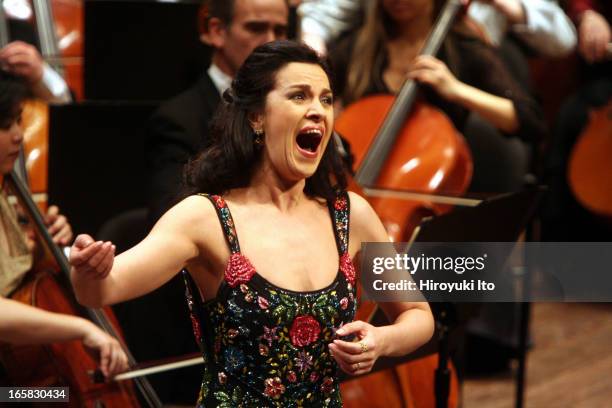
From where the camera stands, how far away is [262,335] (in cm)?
154

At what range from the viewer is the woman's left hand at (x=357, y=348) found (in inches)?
56.9

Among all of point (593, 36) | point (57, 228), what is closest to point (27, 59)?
point (57, 228)

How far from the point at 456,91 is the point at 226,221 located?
3.57ft

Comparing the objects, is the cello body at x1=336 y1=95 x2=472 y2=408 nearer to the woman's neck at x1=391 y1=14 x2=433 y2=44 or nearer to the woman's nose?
the woman's neck at x1=391 y1=14 x2=433 y2=44

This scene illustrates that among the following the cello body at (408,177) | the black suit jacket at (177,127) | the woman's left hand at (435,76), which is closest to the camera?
the cello body at (408,177)

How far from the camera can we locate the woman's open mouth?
5.20 ft

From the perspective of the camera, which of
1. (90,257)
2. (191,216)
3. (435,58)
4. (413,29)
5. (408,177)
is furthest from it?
(413,29)

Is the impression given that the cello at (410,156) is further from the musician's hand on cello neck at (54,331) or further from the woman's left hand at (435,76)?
the musician's hand on cello neck at (54,331)

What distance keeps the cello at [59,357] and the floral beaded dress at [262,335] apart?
0.32 meters

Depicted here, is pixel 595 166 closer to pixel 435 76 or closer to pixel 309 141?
pixel 435 76

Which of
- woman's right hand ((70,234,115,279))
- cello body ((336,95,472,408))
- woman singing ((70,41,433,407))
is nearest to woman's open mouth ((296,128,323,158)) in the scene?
woman singing ((70,41,433,407))

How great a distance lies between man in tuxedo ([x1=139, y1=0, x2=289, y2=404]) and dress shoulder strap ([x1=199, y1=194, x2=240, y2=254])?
598mm

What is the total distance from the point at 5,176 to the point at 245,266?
22.2 inches

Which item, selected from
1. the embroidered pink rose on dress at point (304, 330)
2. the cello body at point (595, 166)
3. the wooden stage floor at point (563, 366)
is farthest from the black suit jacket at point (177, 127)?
the cello body at point (595, 166)
